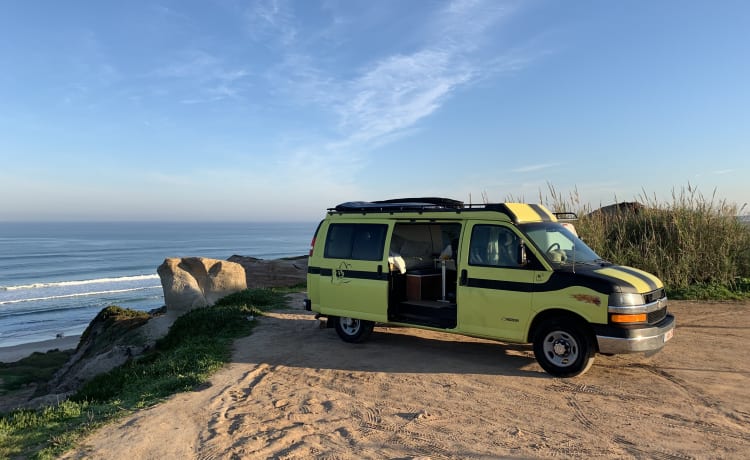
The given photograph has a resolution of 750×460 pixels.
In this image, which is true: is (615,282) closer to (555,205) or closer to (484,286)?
(484,286)

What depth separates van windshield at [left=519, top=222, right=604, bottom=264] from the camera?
7.24 metres

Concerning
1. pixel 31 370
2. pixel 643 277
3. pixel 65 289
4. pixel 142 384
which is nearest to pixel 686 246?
pixel 643 277

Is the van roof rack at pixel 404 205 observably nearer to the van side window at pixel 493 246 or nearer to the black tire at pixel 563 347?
the van side window at pixel 493 246

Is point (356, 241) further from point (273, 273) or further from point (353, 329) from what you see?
point (273, 273)

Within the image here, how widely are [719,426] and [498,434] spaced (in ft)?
7.75

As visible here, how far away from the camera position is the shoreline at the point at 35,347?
71.4 feet

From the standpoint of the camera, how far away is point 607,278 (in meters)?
6.66

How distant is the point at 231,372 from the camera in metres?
7.77

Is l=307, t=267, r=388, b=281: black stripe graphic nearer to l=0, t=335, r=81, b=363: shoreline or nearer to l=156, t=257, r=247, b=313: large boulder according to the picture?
l=156, t=257, r=247, b=313: large boulder

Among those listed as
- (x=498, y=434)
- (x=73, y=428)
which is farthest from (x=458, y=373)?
(x=73, y=428)

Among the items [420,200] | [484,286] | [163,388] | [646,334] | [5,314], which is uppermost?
[420,200]

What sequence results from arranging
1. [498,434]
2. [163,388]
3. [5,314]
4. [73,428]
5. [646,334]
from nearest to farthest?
[498,434]
[73,428]
[646,334]
[163,388]
[5,314]

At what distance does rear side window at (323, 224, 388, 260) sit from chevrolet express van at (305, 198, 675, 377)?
0.06 feet

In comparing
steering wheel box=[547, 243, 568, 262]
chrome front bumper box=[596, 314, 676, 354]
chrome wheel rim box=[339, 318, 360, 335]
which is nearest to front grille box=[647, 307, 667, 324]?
chrome front bumper box=[596, 314, 676, 354]
